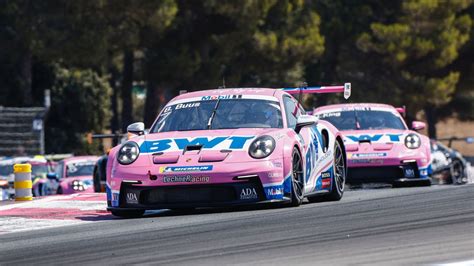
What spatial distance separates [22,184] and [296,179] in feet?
19.8

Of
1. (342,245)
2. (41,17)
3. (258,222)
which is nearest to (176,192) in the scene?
(258,222)

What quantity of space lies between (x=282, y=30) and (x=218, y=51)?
2848 millimetres

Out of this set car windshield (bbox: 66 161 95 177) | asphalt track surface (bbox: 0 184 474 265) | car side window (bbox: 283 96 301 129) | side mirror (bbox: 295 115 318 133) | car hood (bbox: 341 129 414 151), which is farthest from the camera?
car windshield (bbox: 66 161 95 177)

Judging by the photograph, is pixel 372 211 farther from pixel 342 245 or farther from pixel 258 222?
pixel 342 245

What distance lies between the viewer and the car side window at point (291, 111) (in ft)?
43.8

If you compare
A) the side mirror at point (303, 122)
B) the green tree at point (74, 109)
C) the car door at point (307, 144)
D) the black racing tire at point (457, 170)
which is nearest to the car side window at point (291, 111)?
the car door at point (307, 144)

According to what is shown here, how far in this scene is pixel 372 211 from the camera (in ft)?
37.4

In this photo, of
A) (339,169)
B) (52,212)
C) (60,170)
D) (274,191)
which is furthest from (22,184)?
(60,170)

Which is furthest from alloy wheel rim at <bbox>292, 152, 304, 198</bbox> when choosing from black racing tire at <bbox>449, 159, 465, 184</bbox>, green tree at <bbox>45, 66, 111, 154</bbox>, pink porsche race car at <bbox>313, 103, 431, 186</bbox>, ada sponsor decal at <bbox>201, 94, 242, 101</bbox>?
green tree at <bbox>45, 66, 111, 154</bbox>

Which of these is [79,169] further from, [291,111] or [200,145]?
[200,145]

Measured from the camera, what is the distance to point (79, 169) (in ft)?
97.8

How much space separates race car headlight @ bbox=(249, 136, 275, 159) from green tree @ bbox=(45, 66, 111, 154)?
38.6 metres

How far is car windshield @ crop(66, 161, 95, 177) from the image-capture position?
29641mm

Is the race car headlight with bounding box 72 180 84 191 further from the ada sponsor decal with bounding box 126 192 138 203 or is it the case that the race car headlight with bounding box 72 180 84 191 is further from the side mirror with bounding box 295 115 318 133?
the ada sponsor decal with bounding box 126 192 138 203
